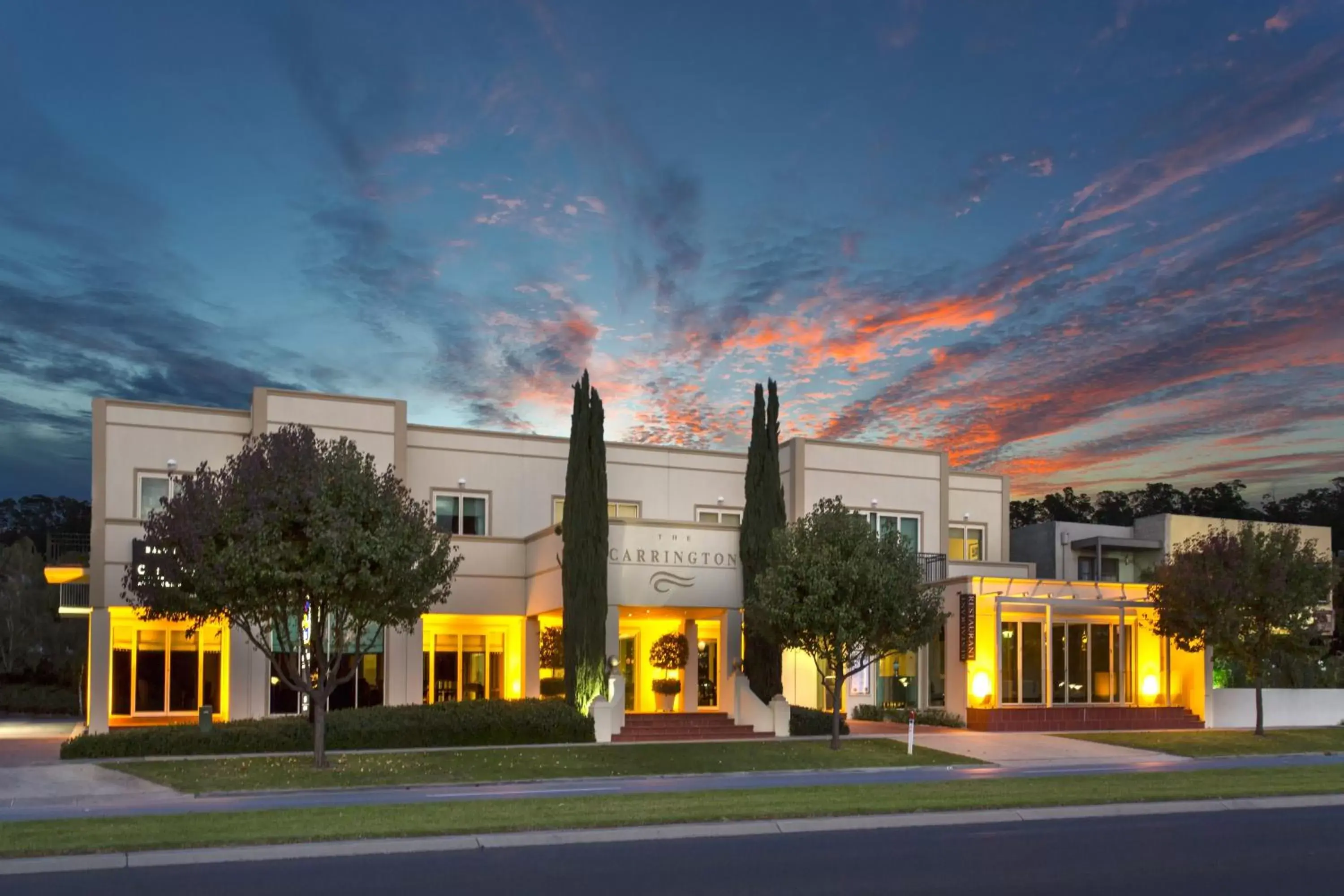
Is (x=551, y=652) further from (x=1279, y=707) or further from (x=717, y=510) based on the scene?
(x=1279, y=707)

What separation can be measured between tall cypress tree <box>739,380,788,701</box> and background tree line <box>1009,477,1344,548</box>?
2355 inches

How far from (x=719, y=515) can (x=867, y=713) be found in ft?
25.9

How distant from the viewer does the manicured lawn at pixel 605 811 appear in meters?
16.6

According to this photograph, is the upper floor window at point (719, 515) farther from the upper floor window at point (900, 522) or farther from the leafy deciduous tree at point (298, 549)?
the leafy deciduous tree at point (298, 549)

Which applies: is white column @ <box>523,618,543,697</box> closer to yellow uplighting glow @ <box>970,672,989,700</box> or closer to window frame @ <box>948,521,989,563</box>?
yellow uplighting glow @ <box>970,672,989,700</box>

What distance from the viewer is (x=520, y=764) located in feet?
91.8

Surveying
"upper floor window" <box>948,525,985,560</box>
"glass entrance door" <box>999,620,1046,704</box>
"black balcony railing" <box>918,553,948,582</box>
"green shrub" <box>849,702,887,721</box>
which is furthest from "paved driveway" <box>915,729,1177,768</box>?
"upper floor window" <box>948,525,985,560</box>

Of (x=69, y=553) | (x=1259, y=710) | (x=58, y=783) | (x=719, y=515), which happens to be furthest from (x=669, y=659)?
(x=69, y=553)

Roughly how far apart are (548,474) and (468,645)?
581 centimetres

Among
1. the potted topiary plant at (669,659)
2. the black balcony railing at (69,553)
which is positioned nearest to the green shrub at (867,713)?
the potted topiary plant at (669,659)

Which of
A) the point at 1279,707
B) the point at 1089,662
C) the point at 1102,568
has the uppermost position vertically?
the point at 1102,568

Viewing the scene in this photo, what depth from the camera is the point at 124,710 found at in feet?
121

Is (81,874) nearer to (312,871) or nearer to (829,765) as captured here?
(312,871)

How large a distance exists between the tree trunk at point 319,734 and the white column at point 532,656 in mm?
12337
